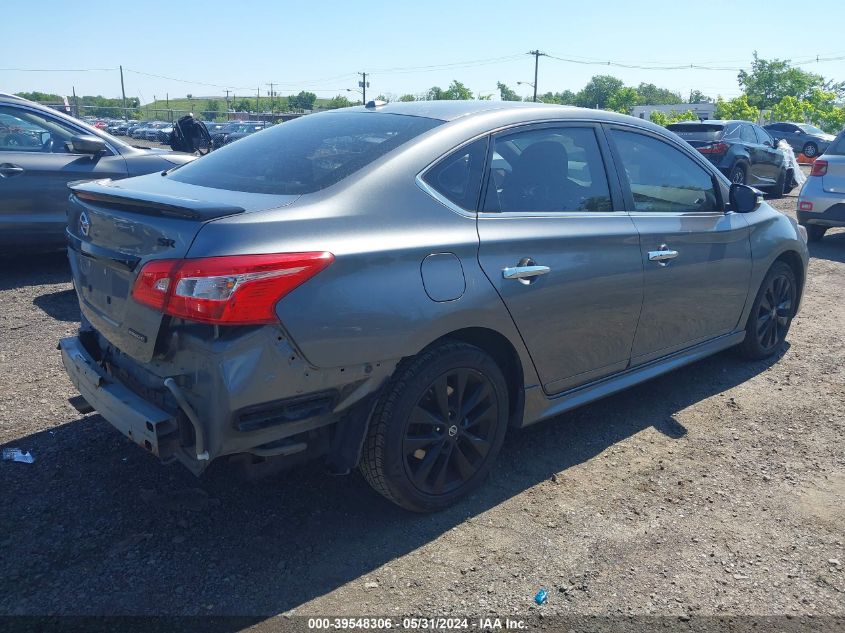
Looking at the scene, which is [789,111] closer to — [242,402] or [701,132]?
[701,132]

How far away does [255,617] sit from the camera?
2.44 metres

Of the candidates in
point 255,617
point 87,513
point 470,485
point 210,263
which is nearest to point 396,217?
point 210,263

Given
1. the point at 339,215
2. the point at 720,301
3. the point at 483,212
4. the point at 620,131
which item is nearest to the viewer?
the point at 339,215

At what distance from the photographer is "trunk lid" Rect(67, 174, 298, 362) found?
252cm

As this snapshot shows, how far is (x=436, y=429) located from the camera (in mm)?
2984

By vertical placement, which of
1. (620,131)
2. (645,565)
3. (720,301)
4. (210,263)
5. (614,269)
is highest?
(620,131)

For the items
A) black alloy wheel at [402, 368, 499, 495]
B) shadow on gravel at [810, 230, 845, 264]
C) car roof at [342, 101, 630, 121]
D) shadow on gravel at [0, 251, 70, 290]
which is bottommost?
shadow on gravel at [810, 230, 845, 264]

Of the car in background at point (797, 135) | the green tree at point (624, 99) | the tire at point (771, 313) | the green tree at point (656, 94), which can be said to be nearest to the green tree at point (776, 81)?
the green tree at point (624, 99)

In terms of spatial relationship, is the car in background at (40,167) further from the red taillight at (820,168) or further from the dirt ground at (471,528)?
the red taillight at (820,168)

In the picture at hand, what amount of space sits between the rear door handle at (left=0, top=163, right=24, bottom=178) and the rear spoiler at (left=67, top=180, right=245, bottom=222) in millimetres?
3970

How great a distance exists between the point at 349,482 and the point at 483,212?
140 cm

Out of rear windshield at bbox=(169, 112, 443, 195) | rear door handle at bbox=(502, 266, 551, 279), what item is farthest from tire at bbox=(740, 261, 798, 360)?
rear windshield at bbox=(169, 112, 443, 195)

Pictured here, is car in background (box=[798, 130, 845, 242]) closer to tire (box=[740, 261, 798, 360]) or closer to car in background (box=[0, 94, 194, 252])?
tire (box=[740, 261, 798, 360])

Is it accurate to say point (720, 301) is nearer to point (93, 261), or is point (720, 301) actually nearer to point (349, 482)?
point (349, 482)
